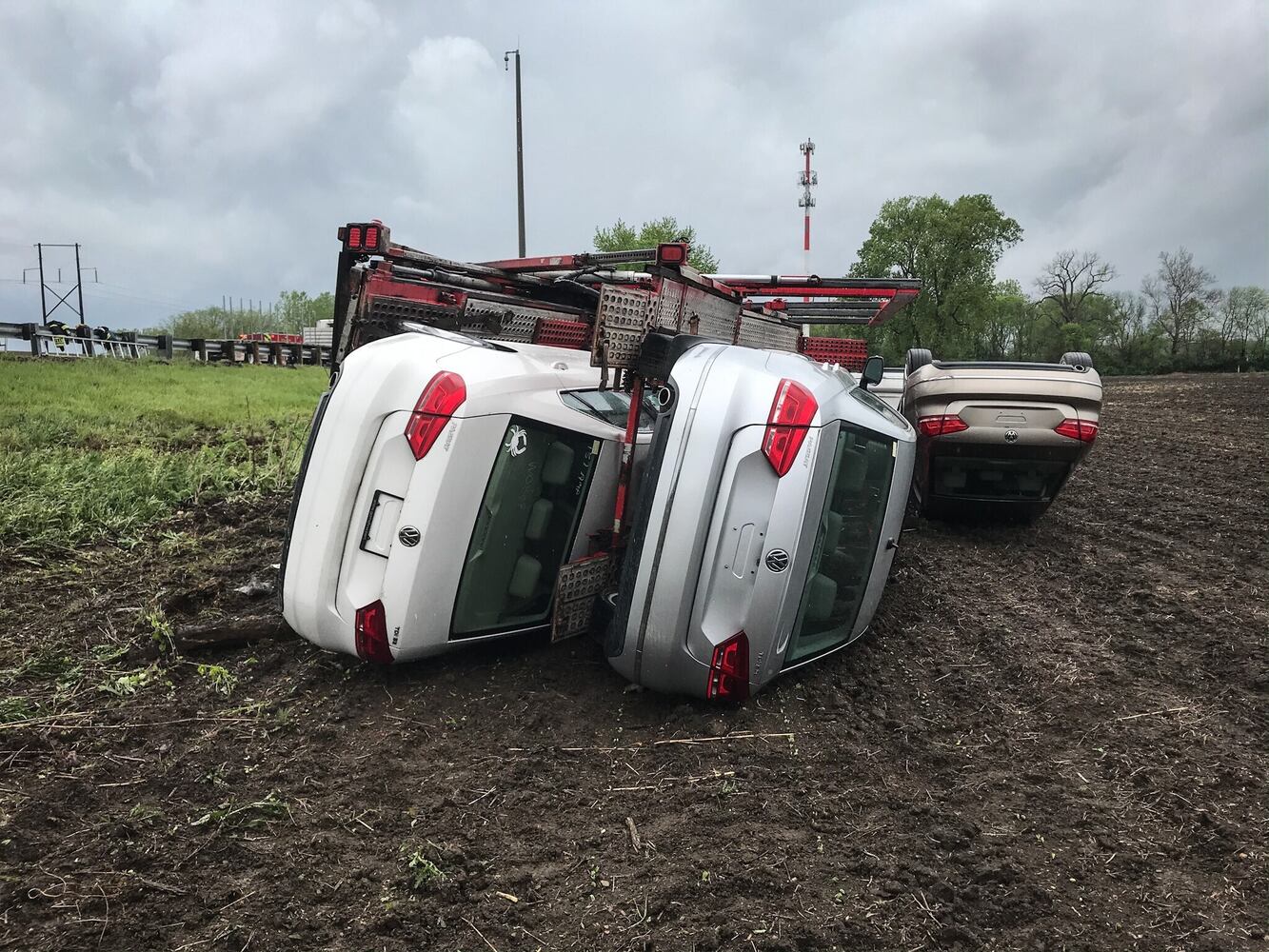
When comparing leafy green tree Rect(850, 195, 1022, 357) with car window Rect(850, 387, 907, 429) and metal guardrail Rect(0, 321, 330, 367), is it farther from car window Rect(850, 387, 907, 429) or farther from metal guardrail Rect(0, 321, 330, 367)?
car window Rect(850, 387, 907, 429)

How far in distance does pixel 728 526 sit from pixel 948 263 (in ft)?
154

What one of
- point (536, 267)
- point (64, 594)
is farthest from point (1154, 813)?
point (64, 594)

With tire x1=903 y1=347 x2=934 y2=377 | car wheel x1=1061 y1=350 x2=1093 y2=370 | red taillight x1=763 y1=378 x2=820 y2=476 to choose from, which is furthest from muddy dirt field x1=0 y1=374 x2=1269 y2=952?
tire x1=903 y1=347 x2=934 y2=377

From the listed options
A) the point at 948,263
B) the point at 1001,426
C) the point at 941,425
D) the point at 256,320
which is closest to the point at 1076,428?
the point at 1001,426

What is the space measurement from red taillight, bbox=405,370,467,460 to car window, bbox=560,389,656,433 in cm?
61

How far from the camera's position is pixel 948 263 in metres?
46.0

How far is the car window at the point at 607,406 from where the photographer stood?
13.9 feet

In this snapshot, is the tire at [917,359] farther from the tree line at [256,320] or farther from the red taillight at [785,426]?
the tree line at [256,320]

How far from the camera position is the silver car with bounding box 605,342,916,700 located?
11.8ft

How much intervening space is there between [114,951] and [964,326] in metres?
48.2

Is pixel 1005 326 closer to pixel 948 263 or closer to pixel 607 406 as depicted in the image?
pixel 948 263

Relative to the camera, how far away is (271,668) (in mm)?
4398

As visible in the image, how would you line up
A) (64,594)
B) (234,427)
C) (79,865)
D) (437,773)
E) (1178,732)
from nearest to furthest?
(79,865) < (437,773) < (1178,732) < (64,594) < (234,427)

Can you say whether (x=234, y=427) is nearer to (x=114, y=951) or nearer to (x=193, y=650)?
(x=193, y=650)
